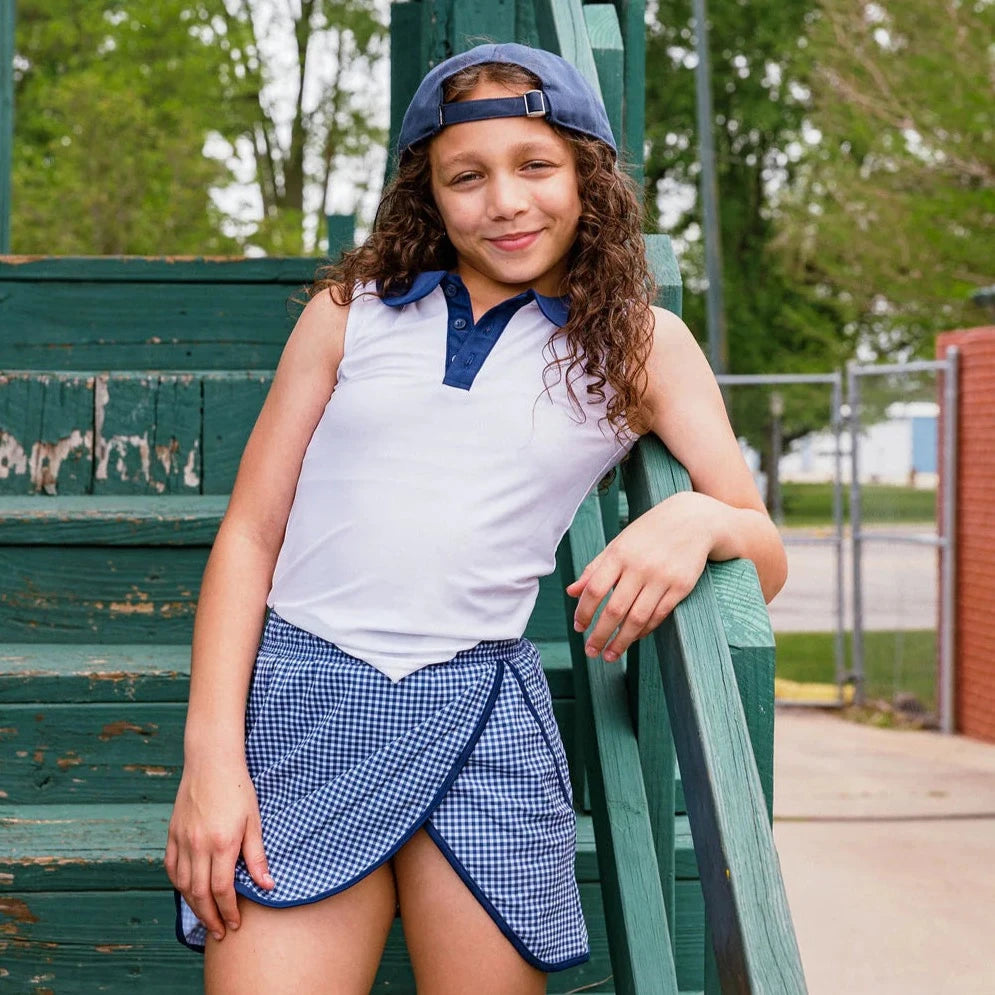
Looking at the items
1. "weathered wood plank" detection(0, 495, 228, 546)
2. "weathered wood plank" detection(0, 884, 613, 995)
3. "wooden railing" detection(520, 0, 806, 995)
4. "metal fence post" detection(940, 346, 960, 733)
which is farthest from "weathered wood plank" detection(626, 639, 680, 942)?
"metal fence post" detection(940, 346, 960, 733)

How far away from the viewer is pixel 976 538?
750 centimetres

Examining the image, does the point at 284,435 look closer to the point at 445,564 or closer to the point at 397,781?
the point at 445,564

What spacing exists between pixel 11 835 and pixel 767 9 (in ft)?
91.4

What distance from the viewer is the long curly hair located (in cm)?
178

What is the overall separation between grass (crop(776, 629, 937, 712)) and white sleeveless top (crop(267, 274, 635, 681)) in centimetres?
669

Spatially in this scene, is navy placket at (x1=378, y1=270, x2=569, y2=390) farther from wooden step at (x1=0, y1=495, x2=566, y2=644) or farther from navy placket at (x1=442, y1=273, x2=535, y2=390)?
wooden step at (x1=0, y1=495, x2=566, y2=644)

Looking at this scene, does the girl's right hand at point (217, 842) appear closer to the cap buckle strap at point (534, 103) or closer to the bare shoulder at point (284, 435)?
the bare shoulder at point (284, 435)

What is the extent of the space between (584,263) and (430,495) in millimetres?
364

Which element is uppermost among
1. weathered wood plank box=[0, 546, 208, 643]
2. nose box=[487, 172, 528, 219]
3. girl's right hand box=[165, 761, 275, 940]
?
nose box=[487, 172, 528, 219]

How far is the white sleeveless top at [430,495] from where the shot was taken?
1.72 metres

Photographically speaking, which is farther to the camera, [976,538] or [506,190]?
[976,538]

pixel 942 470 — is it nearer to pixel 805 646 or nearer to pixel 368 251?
pixel 805 646

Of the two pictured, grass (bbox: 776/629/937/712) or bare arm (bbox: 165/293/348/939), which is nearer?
bare arm (bbox: 165/293/348/939)

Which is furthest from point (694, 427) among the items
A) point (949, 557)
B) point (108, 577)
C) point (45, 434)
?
point (949, 557)
